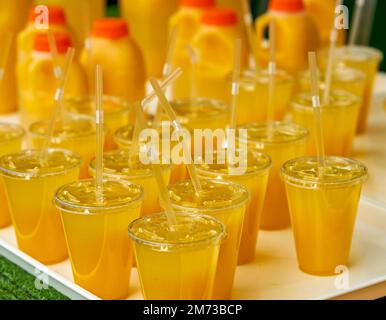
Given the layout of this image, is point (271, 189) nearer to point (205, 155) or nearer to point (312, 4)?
point (205, 155)

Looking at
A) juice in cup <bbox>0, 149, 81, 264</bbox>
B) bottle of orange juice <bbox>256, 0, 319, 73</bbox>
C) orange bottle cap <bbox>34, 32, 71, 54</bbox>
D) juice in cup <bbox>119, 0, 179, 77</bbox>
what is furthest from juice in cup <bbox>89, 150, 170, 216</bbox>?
juice in cup <bbox>119, 0, 179, 77</bbox>

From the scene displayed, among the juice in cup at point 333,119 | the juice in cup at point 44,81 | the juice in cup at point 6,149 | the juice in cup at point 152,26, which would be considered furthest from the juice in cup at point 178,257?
the juice in cup at point 152,26

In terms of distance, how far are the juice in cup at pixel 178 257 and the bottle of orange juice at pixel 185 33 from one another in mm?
1013

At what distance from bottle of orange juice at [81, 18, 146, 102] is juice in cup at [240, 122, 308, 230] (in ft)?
1.66

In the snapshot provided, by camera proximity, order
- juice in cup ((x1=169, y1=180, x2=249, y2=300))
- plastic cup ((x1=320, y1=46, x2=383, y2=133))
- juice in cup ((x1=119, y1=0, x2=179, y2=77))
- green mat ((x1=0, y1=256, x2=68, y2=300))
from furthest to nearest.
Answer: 1. juice in cup ((x1=119, y1=0, x2=179, y2=77))
2. plastic cup ((x1=320, y1=46, x2=383, y2=133))
3. green mat ((x1=0, y1=256, x2=68, y2=300))
4. juice in cup ((x1=169, y1=180, x2=249, y2=300))

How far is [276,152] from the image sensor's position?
162 centimetres

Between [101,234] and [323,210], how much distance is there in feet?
1.13

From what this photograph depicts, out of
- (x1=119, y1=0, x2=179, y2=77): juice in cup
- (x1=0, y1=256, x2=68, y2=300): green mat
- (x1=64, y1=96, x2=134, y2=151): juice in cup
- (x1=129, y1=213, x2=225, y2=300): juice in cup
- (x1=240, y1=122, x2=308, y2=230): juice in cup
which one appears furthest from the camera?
(x1=119, y1=0, x2=179, y2=77): juice in cup

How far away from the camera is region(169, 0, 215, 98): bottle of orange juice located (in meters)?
2.29

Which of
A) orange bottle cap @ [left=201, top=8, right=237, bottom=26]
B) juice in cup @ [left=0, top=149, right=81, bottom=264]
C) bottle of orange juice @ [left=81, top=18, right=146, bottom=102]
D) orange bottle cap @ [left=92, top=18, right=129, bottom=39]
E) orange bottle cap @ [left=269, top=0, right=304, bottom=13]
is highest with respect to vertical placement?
orange bottle cap @ [left=269, top=0, right=304, bottom=13]

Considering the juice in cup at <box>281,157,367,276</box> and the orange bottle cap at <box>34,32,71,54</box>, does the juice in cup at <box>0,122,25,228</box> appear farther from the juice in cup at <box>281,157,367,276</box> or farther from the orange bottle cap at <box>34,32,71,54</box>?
the juice in cup at <box>281,157,367,276</box>

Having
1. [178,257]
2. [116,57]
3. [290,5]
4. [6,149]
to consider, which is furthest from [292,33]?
[178,257]

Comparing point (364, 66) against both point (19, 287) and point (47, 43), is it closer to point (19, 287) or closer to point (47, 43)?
point (47, 43)

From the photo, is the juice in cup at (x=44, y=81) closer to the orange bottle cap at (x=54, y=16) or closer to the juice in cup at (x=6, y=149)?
the orange bottle cap at (x=54, y=16)
